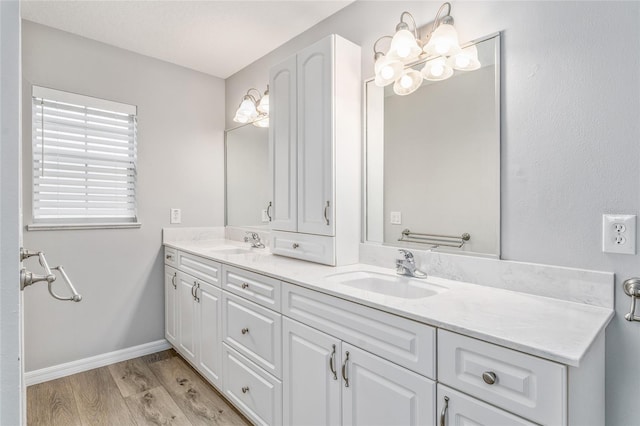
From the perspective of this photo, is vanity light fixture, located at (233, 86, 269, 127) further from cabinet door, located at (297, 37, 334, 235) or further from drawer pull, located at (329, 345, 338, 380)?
drawer pull, located at (329, 345, 338, 380)

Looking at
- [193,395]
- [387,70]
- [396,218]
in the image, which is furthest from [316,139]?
[193,395]

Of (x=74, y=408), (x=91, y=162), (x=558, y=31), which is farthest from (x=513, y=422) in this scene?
(x=91, y=162)

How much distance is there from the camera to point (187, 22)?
2.30 m

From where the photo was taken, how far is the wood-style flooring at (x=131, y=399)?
6.47ft

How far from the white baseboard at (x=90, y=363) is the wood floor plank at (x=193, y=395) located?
23 centimetres

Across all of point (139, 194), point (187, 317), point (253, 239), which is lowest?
point (187, 317)

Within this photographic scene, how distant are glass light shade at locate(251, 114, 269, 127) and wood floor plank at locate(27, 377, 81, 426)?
2.23 metres

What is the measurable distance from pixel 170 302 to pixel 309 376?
5.70ft

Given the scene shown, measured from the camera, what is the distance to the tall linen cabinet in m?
1.93

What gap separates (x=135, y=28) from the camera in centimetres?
238

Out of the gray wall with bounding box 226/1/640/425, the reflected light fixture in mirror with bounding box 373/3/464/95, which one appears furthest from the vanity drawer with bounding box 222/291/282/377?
the reflected light fixture in mirror with bounding box 373/3/464/95

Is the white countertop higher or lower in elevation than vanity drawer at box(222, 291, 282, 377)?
higher

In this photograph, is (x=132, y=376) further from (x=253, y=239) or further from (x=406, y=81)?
(x=406, y=81)

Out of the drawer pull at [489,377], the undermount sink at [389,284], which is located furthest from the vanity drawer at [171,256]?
the drawer pull at [489,377]
